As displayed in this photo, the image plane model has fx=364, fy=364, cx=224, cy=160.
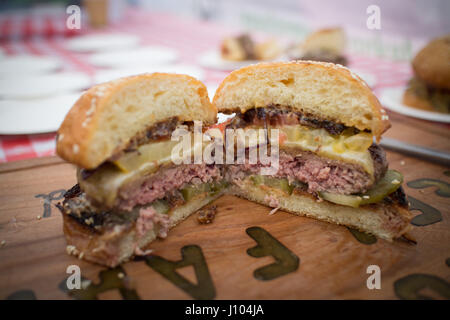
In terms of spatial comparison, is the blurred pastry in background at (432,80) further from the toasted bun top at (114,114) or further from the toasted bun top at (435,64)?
the toasted bun top at (114,114)

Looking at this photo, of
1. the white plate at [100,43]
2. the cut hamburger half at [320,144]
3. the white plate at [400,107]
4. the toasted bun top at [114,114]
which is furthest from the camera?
the white plate at [100,43]

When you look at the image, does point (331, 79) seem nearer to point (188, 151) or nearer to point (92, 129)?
point (188, 151)

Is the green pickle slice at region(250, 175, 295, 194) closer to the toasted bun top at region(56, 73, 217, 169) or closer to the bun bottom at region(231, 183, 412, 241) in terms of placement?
the bun bottom at region(231, 183, 412, 241)

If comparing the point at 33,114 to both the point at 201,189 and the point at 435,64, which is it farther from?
the point at 435,64

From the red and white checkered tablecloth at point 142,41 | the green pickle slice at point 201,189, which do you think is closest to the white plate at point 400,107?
the red and white checkered tablecloth at point 142,41

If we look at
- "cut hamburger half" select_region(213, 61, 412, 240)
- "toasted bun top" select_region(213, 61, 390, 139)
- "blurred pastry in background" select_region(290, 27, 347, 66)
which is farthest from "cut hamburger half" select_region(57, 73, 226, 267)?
"blurred pastry in background" select_region(290, 27, 347, 66)

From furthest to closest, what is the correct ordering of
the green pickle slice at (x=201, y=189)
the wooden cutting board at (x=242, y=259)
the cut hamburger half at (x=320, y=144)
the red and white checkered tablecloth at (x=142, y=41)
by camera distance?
1. the red and white checkered tablecloth at (x=142, y=41)
2. the green pickle slice at (x=201, y=189)
3. the cut hamburger half at (x=320, y=144)
4. the wooden cutting board at (x=242, y=259)
